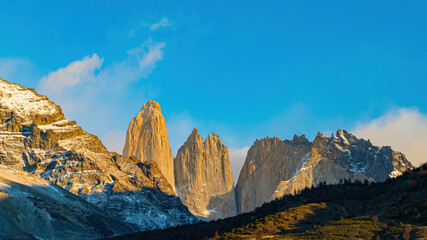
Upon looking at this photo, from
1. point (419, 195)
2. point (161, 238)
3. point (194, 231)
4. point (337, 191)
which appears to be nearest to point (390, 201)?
point (419, 195)

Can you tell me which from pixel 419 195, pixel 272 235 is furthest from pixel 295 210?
pixel 419 195

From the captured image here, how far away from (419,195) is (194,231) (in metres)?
63.0

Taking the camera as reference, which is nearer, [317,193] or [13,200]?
[317,193]

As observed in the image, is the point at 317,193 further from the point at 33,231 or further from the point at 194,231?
the point at 33,231

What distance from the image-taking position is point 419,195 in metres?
92.0

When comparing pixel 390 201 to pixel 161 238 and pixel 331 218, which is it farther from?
pixel 161 238

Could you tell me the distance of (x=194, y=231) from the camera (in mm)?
132625

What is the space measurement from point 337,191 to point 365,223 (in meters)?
40.1

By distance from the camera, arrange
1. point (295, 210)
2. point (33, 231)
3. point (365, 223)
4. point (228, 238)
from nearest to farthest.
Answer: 1. point (365, 223)
2. point (228, 238)
3. point (295, 210)
4. point (33, 231)

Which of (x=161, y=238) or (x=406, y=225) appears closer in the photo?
(x=406, y=225)

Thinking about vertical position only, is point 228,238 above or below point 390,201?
below

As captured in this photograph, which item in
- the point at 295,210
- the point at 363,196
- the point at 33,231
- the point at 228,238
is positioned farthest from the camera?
the point at 33,231

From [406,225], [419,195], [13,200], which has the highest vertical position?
[13,200]

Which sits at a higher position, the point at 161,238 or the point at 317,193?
the point at 317,193
